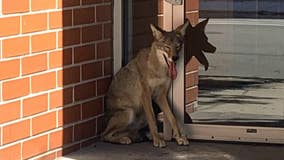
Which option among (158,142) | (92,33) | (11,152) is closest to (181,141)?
(158,142)

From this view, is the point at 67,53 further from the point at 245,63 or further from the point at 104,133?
the point at 245,63

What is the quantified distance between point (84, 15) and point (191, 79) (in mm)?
1111

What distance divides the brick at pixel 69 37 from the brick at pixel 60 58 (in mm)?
57

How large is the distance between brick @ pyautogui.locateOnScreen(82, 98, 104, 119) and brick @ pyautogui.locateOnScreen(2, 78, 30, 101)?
0.91m

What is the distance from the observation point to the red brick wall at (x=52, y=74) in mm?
5363

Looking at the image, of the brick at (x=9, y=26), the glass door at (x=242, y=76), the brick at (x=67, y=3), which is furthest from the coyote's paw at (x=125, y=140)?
the brick at (x=9, y=26)

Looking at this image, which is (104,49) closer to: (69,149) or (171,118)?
(171,118)

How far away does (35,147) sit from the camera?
573cm

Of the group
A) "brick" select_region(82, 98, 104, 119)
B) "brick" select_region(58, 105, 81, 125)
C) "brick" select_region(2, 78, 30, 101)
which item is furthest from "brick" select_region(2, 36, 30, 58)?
"brick" select_region(82, 98, 104, 119)

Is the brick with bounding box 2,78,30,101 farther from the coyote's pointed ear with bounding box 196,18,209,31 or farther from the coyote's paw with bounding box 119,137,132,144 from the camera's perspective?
the coyote's pointed ear with bounding box 196,18,209,31

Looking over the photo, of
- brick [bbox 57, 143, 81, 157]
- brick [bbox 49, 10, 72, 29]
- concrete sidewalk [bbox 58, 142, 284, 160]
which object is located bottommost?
concrete sidewalk [bbox 58, 142, 284, 160]

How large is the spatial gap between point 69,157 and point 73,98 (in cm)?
48

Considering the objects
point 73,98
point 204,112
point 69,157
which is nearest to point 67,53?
point 73,98

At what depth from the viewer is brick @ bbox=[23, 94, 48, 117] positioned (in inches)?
219
